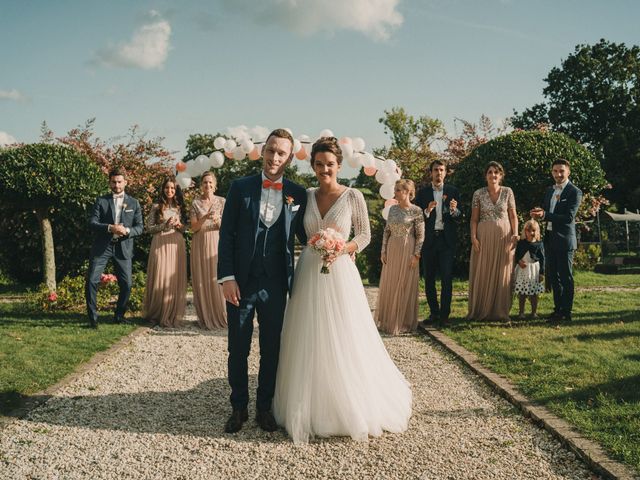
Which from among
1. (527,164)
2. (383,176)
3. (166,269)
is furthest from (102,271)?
(527,164)

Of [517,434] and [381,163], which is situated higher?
[381,163]

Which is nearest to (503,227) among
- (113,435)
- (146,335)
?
(146,335)

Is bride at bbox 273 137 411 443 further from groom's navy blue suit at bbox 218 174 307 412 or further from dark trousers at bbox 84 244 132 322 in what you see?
dark trousers at bbox 84 244 132 322

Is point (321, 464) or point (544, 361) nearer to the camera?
point (321, 464)

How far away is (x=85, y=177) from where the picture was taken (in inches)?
464

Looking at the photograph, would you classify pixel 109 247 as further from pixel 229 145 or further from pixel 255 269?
pixel 255 269

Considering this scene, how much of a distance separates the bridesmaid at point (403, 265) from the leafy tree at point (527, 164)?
421cm

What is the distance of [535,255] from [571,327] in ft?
4.36

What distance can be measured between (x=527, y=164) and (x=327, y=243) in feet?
27.3

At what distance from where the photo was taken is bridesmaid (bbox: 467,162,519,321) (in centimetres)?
831

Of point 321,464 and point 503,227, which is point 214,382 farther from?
point 503,227

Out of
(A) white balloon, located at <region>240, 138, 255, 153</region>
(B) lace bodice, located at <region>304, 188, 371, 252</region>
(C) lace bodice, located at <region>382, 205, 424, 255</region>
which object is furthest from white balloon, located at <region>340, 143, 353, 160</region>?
(B) lace bodice, located at <region>304, 188, 371, 252</region>

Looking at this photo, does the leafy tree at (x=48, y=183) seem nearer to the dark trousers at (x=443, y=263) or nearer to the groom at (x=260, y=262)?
the dark trousers at (x=443, y=263)

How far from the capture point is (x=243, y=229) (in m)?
4.27
